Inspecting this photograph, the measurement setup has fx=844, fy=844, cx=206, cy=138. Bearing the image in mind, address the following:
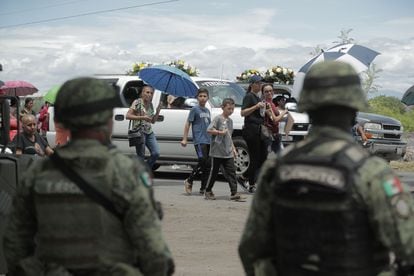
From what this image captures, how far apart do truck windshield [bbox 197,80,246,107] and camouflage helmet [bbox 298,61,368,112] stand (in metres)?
11.4

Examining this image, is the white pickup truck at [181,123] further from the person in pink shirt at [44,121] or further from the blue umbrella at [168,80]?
the person in pink shirt at [44,121]

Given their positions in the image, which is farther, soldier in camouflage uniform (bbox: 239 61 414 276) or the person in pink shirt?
the person in pink shirt

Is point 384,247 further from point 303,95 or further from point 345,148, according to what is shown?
point 303,95

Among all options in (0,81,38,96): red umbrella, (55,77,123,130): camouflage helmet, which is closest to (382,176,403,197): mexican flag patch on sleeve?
(55,77,123,130): camouflage helmet

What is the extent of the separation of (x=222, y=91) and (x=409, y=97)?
3.65 m

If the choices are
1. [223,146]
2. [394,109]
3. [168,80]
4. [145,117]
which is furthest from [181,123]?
[394,109]

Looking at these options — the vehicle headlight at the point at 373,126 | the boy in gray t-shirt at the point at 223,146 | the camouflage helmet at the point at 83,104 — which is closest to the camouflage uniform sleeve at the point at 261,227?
the camouflage helmet at the point at 83,104

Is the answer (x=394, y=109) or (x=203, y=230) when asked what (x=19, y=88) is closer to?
(x=203, y=230)

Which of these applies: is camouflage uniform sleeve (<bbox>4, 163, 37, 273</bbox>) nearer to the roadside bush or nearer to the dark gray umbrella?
the dark gray umbrella

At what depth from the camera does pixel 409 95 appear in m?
15.9

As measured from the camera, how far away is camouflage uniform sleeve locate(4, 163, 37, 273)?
3.41 metres

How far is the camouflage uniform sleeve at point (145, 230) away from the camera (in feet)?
10.5

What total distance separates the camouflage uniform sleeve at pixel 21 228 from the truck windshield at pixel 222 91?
11.1m

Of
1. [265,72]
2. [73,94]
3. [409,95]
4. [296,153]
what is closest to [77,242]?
[73,94]
